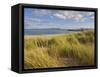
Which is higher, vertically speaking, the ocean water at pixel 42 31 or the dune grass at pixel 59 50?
the ocean water at pixel 42 31

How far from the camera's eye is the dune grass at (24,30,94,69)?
95.5 inches

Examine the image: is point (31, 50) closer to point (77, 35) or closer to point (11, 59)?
point (11, 59)

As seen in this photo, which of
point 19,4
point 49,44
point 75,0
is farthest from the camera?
point 75,0

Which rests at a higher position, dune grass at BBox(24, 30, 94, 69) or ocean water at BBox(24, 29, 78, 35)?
ocean water at BBox(24, 29, 78, 35)

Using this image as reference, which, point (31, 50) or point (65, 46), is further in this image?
point (65, 46)

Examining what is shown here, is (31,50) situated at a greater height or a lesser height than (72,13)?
lesser

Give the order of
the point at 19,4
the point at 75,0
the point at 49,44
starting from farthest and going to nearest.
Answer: the point at 75,0, the point at 49,44, the point at 19,4

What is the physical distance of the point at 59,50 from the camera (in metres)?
2.56

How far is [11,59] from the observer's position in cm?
247

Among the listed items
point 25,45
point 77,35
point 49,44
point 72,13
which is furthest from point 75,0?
point 25,45

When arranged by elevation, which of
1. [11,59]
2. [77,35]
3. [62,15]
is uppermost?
[62,15]

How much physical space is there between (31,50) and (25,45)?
76 mm

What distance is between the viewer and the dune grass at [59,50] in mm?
2427

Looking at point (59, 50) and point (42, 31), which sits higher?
point (42, 31)
